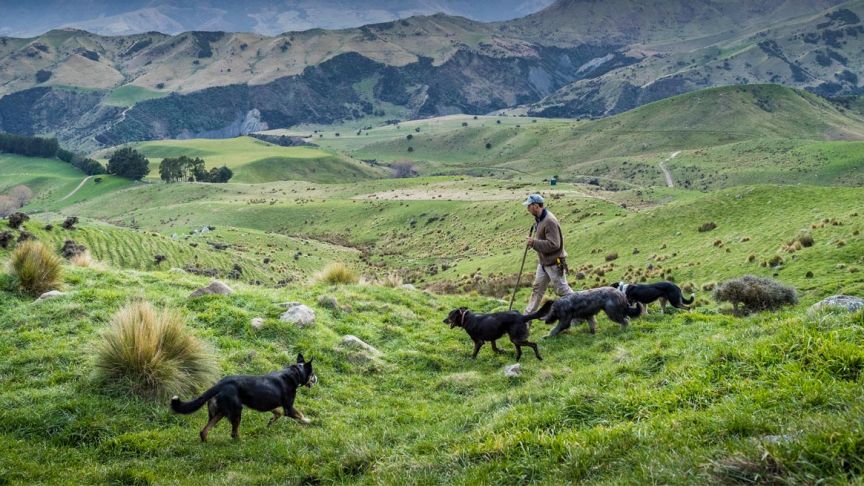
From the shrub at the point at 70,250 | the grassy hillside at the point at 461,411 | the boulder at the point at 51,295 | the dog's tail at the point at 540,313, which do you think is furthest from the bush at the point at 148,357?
the shrub at the point at 70,250

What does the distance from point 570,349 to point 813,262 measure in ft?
54.5

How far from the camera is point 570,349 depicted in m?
13.7

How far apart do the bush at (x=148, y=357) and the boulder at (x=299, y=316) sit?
366 cm

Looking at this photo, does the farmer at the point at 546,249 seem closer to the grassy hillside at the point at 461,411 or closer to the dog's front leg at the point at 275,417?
the grassy hillside at the point at 461,411

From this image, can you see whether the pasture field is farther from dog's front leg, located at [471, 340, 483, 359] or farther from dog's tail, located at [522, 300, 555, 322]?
dog's tail, located at [522, 300, 555, 322]

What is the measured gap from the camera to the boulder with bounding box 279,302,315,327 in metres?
13.8

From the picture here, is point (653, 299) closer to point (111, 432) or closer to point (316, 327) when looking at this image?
point (316, 327)

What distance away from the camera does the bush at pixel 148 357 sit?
959cm

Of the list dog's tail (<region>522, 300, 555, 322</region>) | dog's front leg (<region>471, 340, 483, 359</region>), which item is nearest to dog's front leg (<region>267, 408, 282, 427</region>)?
dog's front leg (<region>471, 340, 483, 359</region>)

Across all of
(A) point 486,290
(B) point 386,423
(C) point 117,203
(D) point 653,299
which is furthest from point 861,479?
(C) point 117,203

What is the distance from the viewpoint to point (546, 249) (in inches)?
607

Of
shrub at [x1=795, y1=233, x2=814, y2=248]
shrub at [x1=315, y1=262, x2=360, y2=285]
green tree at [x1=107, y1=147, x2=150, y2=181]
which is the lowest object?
shrub at [x1=795, y1=233, x2=814, y2=248]

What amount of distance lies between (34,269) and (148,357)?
7662 mm

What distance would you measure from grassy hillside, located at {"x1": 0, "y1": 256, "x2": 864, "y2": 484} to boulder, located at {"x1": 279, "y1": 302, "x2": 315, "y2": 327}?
37 cm
